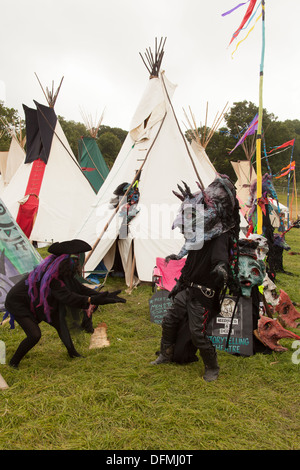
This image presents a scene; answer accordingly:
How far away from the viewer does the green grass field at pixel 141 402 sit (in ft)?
6.29

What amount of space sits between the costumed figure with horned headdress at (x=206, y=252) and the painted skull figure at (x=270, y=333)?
2.31ft

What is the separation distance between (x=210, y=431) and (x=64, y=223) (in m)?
6.73

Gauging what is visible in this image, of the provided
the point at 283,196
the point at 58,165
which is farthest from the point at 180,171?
the point at 283,196

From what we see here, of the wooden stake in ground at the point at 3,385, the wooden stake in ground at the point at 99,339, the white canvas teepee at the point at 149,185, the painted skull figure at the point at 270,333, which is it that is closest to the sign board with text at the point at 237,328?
the painted skull figure at the point at 270,333

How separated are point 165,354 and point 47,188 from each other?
21.6 feet

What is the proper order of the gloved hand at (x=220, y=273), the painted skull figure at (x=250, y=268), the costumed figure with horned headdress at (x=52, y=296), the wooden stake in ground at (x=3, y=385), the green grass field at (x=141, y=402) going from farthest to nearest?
the painted skull figure at (x=250, y=268) → the costumed figure with horned headdress at (x=52, y=296) → the wooden stake in ground at (x=3, y=385) → the gloved hand at (x=220, y=273) → the green grass field at (x=141, y=402)

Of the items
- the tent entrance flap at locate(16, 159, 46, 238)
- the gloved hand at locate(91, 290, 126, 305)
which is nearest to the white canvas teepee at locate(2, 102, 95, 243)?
the tent entrance flap at locate(16, 159, 46, 238)

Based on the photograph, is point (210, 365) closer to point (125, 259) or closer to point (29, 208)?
point (125, 259)

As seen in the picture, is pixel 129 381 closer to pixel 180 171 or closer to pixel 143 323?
pixel 143 323

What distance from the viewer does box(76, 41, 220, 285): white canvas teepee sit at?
5430 mm

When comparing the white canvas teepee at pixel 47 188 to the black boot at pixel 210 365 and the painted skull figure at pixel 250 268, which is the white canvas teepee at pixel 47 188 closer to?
the painted skull figure at pixel 250 268

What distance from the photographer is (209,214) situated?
2525 mm

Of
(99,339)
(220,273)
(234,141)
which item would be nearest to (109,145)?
(234,141)

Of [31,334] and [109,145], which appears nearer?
[31,334]
